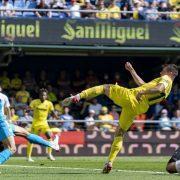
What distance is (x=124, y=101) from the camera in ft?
44.6

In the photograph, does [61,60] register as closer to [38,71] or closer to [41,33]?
[38,71]

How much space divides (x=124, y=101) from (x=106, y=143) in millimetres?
10837

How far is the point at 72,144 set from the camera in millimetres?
24250

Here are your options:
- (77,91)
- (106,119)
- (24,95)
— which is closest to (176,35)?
(106,119)

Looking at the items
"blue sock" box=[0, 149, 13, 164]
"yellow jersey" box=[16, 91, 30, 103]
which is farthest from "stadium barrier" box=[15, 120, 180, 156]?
"blue sock" box=[0, 149, 13, 164]

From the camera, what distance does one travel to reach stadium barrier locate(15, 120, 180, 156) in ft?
79.2

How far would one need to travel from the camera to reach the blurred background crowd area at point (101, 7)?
2623 centimetres

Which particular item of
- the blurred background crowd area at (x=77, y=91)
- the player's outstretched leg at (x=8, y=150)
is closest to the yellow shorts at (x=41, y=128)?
the blurred background crowd area at (x=77, y=91)

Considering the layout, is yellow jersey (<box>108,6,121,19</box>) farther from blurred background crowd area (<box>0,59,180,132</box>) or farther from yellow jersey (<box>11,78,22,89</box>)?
yellow jersey (<box>11,78,22,89</box>)

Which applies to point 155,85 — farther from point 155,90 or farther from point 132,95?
point 132,95

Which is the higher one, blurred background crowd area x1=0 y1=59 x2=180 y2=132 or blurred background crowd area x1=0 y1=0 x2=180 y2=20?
blurred background crowd area x1=0 y1=0 x2=180 y2=20

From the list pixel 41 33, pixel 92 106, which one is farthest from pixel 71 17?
pixel 92 106

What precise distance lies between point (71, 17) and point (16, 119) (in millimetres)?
4424

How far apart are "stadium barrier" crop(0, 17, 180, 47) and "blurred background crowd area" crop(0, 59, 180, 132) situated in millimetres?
2032
